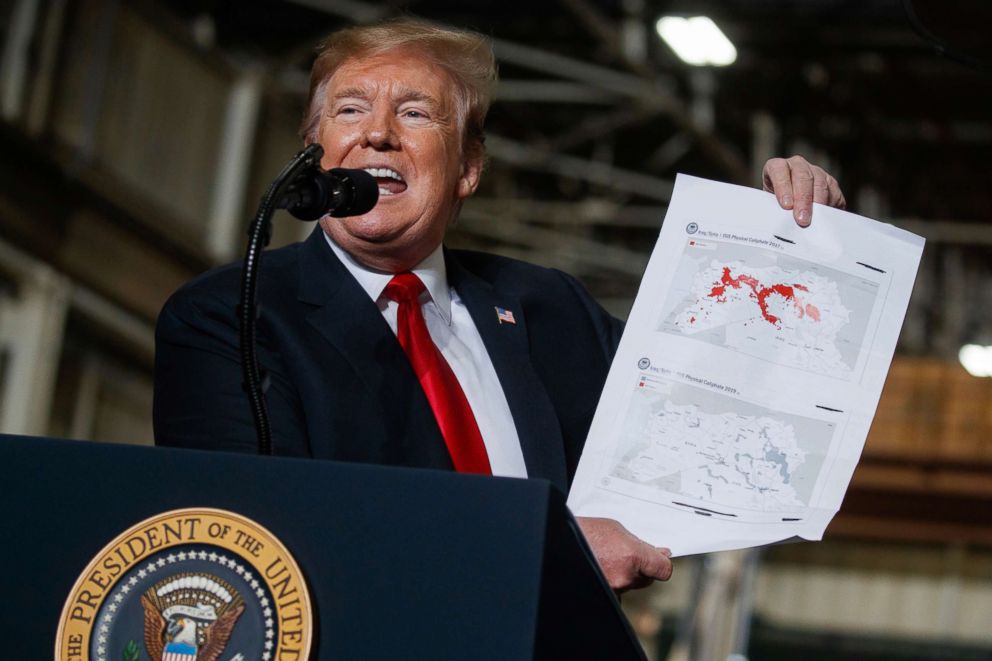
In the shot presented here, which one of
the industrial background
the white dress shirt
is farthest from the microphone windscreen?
the industrial background

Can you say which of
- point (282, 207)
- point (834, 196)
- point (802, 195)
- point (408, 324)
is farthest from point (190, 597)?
point (834, 196)

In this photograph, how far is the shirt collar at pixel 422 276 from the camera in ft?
7.48

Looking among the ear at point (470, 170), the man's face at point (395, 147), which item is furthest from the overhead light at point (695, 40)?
the man's face at point (395, 147)

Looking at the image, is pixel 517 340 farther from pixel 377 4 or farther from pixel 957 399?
pixel 957 399

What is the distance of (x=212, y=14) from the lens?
13.6 meters

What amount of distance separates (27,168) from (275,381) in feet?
22.7

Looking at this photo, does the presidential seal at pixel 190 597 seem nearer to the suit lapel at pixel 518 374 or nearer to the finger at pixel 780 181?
the suit lapel at pixel 518 374

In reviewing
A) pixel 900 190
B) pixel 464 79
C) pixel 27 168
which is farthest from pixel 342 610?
pixel 900 190

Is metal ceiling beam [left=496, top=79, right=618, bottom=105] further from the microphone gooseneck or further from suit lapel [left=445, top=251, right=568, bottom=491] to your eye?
the microphone gooseneck

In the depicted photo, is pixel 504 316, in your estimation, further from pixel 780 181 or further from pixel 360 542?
pixel 360 542

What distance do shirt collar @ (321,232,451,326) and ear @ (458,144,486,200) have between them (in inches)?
6.4

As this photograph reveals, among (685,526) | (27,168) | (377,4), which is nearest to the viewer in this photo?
(685,526)

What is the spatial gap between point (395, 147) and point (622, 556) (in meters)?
0.82

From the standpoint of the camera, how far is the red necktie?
2.05 m
